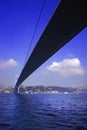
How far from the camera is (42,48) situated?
68.0 ft

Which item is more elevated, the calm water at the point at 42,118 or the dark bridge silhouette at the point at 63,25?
the dark bridge silhouette at the point at 63,25

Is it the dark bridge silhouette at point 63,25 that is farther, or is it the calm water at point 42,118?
the calm water at point 42,118

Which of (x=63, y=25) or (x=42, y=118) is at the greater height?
(x=63, y=25)

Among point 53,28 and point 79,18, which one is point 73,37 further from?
point 79,18

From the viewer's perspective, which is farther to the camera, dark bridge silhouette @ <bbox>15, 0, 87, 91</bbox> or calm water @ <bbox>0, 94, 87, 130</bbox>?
calm water @ <bbox>0, 94, 87, 130</bbox>

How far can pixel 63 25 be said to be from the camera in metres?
15.1

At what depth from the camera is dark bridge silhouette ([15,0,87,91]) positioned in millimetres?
11977

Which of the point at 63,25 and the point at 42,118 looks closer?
the point at 63,25

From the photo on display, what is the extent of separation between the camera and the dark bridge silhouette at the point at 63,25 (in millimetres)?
11977

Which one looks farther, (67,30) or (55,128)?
(67,30)

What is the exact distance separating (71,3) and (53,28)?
4236 mm

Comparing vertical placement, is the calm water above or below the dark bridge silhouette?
below

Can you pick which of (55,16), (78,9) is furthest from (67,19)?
(78,9)

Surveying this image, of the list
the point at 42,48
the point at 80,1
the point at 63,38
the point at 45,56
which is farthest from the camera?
the point at 45,56
